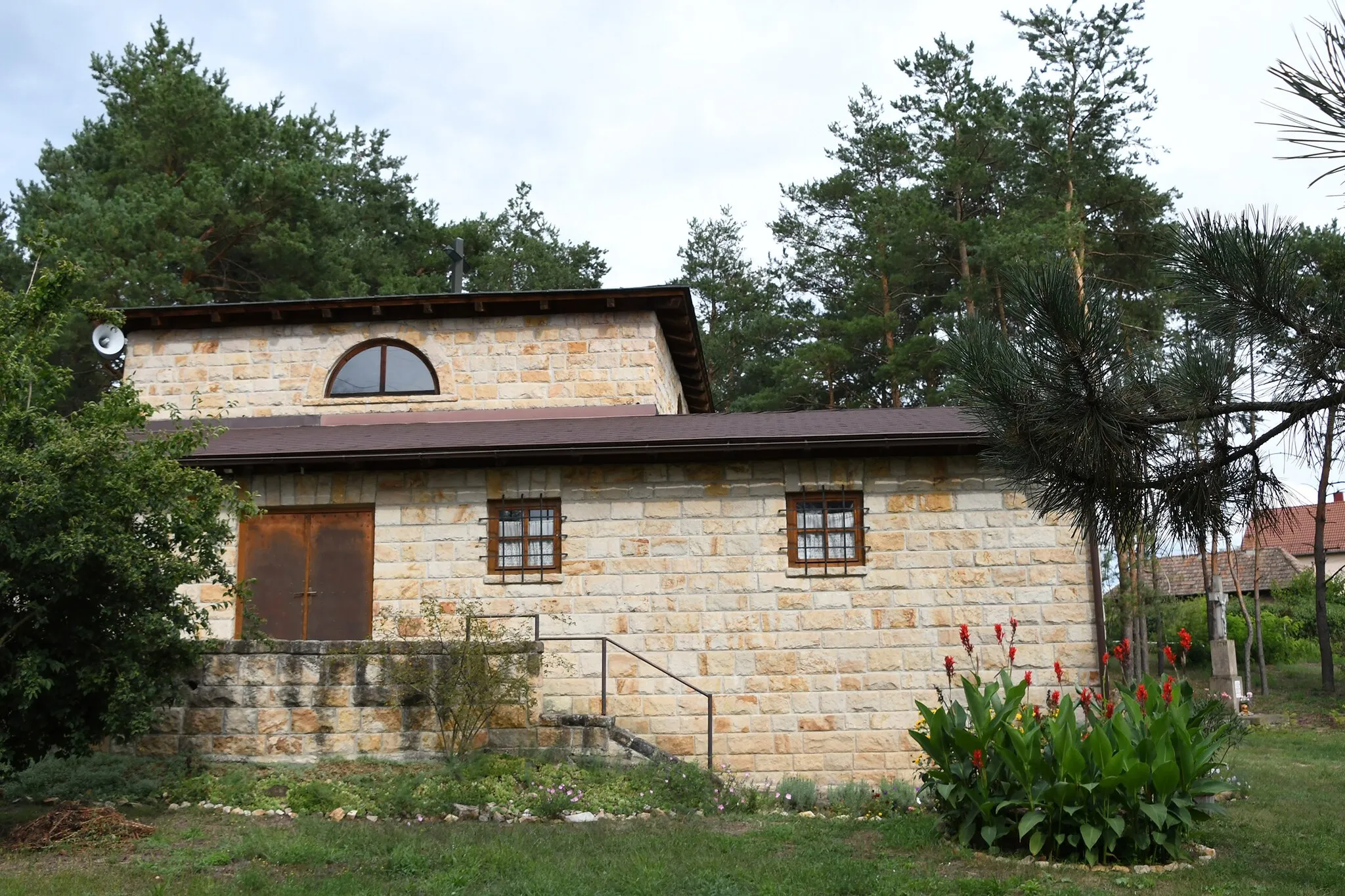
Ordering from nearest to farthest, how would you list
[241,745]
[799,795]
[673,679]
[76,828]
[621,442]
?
[76,828] < [799,795] < [241,745] < [673,679] < [621,442]

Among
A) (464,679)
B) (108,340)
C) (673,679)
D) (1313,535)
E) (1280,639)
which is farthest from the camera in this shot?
(1313,535)

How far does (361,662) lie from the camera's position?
10.3 m

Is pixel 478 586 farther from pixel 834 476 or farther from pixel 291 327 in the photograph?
pixel 291 327

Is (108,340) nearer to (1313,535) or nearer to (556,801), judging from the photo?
(556,801)

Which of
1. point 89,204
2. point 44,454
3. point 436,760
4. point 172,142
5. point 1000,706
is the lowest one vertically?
point 436,760

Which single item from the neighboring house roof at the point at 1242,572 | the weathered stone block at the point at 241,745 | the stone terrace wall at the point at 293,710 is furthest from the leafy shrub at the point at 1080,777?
the neighboring house roof at the point at 1242,572

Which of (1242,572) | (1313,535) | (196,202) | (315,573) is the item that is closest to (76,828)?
(315,573)

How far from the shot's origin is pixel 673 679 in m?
11.7

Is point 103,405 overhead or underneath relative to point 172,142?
underneath

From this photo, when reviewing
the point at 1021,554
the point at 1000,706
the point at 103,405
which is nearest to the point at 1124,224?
the point at 1021,554

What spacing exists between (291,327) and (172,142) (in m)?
15.4

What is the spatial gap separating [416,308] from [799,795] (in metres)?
8.73

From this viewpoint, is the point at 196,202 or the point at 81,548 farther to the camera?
the point at 196,202

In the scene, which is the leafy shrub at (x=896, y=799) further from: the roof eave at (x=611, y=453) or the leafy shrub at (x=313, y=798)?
the leafy shrub at (x=313, y=798)
